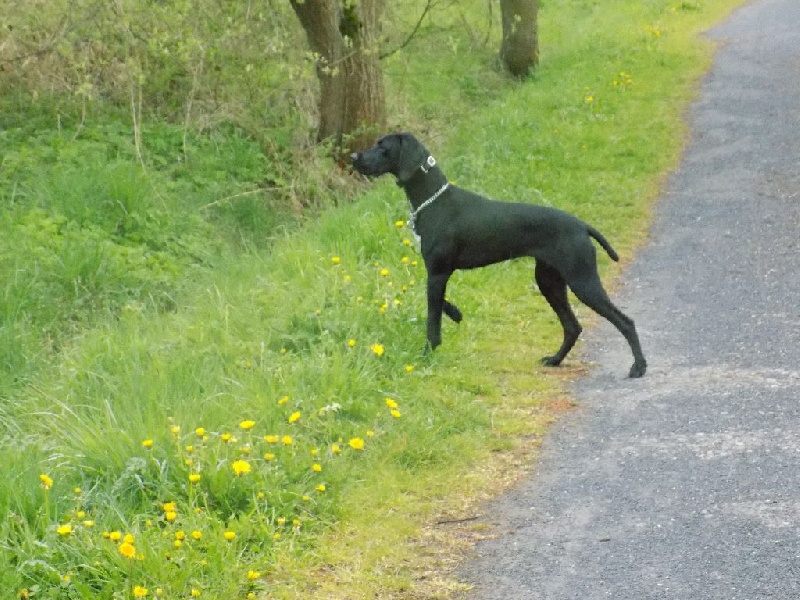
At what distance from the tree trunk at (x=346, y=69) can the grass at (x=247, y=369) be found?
89cm

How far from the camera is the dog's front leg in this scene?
6.43 metres

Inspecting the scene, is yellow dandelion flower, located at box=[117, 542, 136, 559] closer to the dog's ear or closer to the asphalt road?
the asphalt road

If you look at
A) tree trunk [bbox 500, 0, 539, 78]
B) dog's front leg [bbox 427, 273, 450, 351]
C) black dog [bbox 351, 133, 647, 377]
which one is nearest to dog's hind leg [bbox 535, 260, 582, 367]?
black dog [bbox 351, 133, 647, 377]

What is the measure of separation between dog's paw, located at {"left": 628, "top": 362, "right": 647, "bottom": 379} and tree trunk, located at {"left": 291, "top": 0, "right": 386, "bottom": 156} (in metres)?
5.69

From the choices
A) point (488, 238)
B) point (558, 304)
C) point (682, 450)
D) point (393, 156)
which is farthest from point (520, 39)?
point (682, 450)

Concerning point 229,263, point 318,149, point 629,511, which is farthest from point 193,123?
point 629,511

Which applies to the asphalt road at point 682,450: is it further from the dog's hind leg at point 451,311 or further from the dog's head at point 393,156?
the dog's head at point 393,156

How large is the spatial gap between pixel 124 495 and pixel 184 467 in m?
0.26

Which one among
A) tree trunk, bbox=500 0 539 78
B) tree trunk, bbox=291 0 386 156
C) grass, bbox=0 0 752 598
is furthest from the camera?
tree trunk, bbox=500 0 539 78

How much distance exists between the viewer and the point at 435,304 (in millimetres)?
6430

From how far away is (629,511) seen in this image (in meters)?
4.60

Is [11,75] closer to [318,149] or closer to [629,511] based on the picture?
[318,149]

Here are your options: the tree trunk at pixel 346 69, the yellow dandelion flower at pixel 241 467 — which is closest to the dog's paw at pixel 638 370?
the yellow dandelion flower at pixel 241 467

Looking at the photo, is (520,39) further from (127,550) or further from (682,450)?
(127,550)
